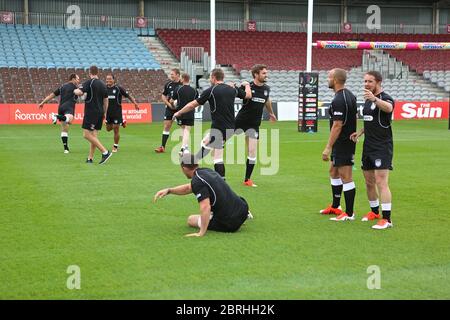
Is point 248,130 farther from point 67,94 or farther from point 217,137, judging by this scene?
point 67,94

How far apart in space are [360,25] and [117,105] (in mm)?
33722

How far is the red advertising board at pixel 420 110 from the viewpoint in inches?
1366

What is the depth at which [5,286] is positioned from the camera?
5.71 meters

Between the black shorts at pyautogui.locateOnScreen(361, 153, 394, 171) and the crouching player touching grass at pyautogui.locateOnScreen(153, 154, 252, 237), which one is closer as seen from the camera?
the crouching player touching grass at pyautogui.locateOnScreen(153, 154, 252, 237)

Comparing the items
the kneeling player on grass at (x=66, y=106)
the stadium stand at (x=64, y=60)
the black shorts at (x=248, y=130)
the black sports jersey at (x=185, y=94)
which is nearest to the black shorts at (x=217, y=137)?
the black shorts at (x=248, y=130)

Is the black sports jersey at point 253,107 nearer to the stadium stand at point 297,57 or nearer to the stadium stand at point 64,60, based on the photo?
the stadium stand at point 64,60

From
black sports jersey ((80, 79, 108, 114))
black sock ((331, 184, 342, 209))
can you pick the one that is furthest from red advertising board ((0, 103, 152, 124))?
black sock ((331, 184, 342, 209))

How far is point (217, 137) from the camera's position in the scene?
36.0 ft

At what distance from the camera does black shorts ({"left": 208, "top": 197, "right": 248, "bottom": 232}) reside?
774 centimetres

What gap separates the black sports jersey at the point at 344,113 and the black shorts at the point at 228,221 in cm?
179

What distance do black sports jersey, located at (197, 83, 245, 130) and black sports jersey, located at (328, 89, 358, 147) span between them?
96.6 inches

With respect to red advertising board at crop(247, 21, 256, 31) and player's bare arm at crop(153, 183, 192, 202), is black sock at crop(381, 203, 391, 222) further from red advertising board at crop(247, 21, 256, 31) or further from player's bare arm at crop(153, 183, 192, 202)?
red advertising board at crop(247, 21, 256, 31)
